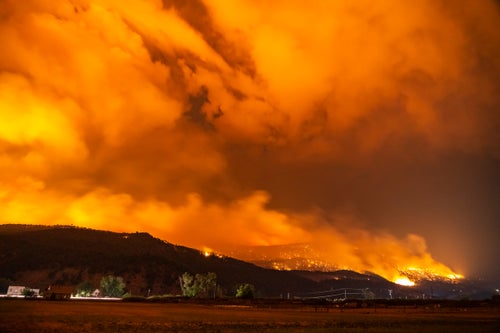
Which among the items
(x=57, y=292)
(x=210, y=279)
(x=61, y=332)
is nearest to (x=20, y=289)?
(x=57, y=292)

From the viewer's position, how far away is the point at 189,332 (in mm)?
A: 37969

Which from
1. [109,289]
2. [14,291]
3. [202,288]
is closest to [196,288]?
[202,288]

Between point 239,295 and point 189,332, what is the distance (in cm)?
11557

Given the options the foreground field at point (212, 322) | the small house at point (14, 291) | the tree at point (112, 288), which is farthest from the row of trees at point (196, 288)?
the foreground field at point (212, 322)

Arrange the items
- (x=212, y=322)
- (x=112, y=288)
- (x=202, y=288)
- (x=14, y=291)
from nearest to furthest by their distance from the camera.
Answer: (x=212, y=322)
(x=14, y=291)
(x=202, y=288)
(x=112, y=288)

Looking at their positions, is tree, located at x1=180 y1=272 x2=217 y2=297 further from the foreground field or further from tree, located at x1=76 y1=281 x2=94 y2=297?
the foreground field

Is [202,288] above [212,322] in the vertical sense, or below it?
above

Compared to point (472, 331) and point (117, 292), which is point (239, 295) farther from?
point (472, 331)

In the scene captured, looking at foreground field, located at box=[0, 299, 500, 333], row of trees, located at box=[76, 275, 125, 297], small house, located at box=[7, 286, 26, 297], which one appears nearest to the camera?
foreground field, located at box=[0, 299, 500, 333]

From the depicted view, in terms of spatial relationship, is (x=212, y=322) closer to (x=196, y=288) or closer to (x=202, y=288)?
(x=202, y=288)

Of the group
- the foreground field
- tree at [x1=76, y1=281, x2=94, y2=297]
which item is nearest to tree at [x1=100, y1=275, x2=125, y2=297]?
tree at [x1=76, y1=281, x2=94, y2=297]

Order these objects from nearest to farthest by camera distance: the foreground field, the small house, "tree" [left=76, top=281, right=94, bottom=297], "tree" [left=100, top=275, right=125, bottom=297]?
the foreground field
the small house
"tree" [left=76, top=281, right=94, bottom=297]
"tree" [left=100, top=275, right=125, bottom=297]

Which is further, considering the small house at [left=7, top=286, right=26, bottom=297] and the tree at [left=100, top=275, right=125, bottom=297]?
the tree at [left=100, top=275, right=125, bottom=297]

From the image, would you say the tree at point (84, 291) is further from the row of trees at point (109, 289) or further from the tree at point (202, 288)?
the tree at point (202, 288)
